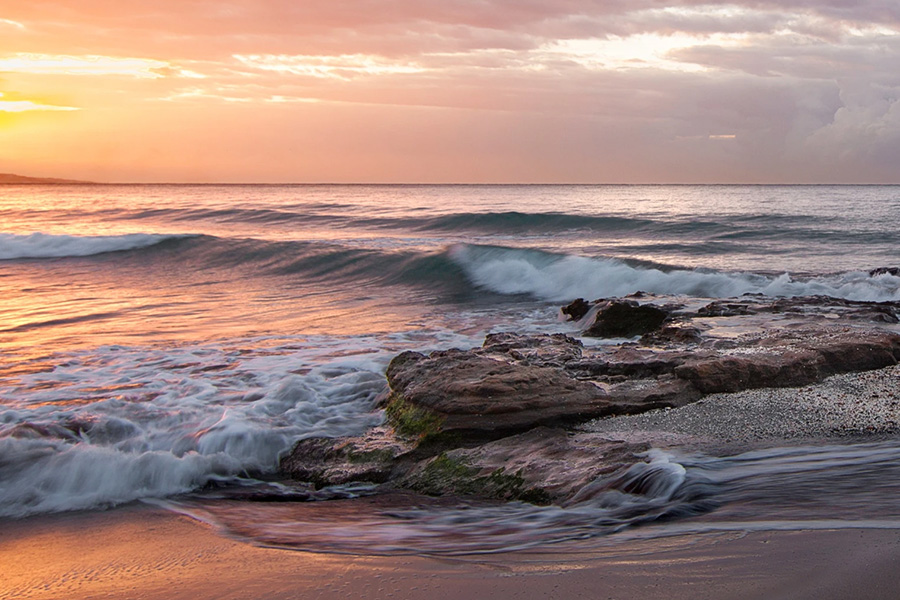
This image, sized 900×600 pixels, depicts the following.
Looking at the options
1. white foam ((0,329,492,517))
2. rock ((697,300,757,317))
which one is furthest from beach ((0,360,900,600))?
rock ((697,300,757,317))

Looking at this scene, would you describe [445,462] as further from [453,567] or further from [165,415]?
[165,415]

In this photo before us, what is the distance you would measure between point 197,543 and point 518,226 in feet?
83.9

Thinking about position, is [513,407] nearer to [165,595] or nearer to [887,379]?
[165,595]

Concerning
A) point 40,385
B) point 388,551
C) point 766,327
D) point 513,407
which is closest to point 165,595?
A: point 388,551

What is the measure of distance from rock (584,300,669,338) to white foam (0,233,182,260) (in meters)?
16.8

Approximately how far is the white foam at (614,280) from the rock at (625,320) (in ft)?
15.0

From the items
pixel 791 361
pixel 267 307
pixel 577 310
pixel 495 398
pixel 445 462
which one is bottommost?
pixel 267 307

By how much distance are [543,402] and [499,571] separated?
200 cm

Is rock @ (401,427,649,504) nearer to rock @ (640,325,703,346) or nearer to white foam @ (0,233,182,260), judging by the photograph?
rock @ (640,325,703,346)

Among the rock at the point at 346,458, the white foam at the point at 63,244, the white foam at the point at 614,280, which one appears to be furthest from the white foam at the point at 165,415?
the white foam at the point at 63,244

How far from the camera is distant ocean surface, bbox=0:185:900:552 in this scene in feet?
16.0

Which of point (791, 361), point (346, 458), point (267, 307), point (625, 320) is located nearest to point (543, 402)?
point (346, 458)

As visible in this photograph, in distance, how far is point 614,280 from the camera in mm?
15062

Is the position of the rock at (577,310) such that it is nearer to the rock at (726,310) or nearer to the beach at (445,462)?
the beach at (445,462)
